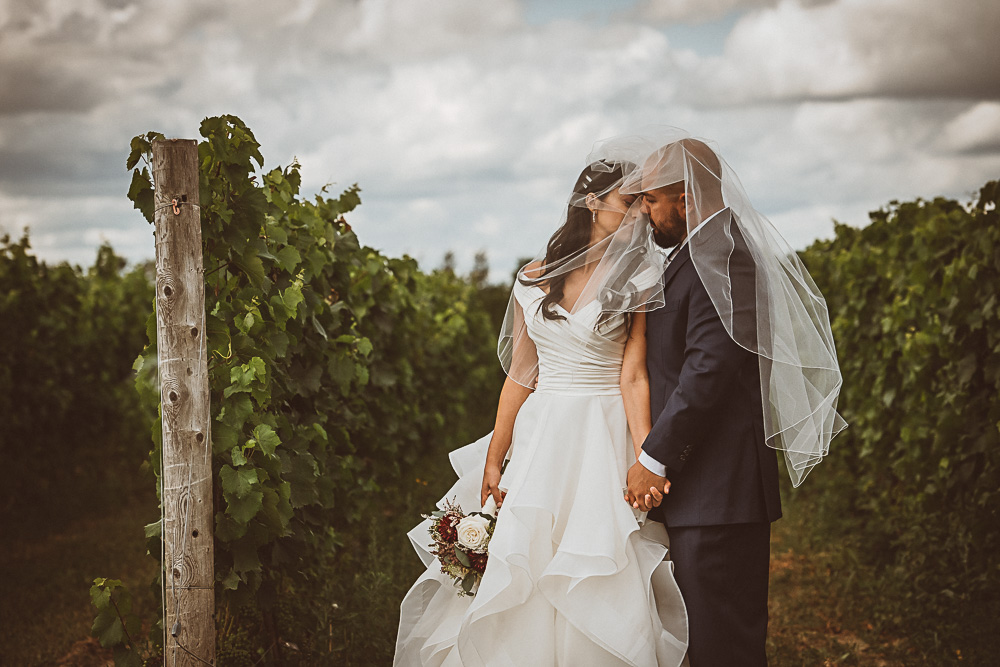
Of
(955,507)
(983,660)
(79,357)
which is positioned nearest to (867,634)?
(983,660)

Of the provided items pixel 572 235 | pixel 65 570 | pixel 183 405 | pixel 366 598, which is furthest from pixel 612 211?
pixel 65 570

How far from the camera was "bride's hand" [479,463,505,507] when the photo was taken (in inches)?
123

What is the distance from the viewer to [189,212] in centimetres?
273

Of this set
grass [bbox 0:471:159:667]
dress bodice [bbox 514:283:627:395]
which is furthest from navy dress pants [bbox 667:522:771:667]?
grass [bbox 0:471:159:667]

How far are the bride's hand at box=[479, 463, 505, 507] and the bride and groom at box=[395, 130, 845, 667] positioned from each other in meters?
0.01

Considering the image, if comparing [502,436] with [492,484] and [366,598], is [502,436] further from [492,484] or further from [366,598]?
[366,598]

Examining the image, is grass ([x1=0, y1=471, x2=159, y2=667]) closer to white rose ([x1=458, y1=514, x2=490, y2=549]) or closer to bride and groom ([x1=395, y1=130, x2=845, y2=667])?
white rose ([x1=458, y1=514, x2=490, y2=549])

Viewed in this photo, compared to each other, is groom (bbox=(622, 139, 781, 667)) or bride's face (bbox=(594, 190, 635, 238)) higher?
bride's face (bbox=(594, 190, 635, 238))

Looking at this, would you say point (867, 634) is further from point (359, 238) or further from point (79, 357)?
point (79, 357)

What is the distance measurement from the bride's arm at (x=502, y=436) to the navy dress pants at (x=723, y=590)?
2.55 ft

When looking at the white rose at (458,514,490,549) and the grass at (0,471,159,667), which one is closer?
the white rose at (458,514,490,549)

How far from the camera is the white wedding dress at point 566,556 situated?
2.61 metres

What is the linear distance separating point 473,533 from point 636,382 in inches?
32.5

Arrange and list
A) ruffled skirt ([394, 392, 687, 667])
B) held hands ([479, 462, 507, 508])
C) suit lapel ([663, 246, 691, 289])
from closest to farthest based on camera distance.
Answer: ruffled skirt ([394, 392, 687, 667]) < suit lapel ([663, 246, 691, 289]) < held hands ([479, 462, 507, 508])
